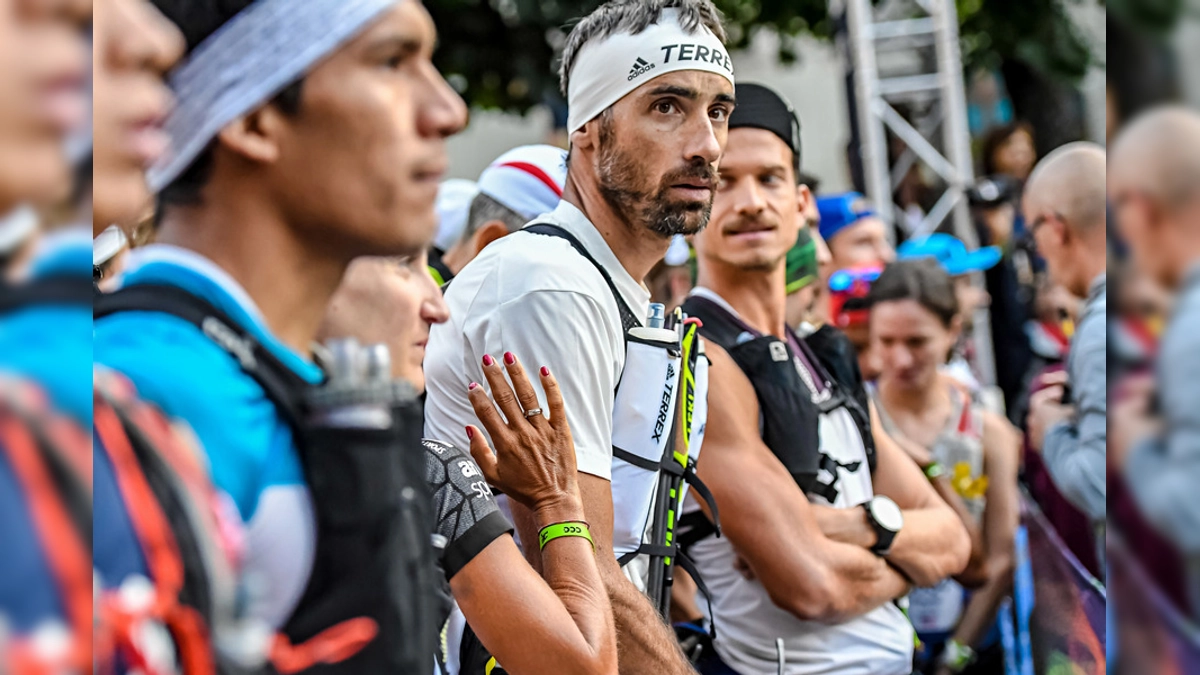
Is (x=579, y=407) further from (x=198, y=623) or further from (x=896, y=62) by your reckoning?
(x=896, y=62)

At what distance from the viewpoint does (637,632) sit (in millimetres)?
2637

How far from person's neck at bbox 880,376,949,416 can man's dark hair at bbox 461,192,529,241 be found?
6.57 ft

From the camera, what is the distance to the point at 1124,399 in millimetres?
934

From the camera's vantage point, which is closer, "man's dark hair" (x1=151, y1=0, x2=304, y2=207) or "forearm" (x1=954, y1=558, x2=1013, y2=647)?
"man's dark hair" (x1=151, y1=0, x2=304, y2=207)

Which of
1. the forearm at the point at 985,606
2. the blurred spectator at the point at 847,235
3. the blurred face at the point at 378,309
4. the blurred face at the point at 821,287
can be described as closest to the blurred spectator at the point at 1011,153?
the blurred spectator at the point at 847,235

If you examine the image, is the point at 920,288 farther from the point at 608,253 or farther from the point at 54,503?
the point at 54,503

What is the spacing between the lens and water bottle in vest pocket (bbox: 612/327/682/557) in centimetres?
273

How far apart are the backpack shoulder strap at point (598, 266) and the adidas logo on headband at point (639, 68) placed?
36 centimetres

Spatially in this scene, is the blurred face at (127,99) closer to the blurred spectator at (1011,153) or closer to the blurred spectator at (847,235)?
the blurred spectator at (847,235)

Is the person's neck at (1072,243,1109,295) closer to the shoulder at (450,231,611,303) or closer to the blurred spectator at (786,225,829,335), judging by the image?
the blurred spectator at (786,225,829,335)

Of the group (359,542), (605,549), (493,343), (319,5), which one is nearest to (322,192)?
(319,5)

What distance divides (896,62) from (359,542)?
927 centimetres

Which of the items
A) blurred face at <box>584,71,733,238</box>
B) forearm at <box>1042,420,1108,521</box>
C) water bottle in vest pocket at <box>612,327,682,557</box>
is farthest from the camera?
forearm at <box>1042,420,1108,521</box>

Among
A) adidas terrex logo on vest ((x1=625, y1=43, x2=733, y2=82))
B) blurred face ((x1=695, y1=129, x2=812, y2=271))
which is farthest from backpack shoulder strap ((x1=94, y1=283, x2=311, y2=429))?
blurred face ((x1=695, y1=129, x2=812, y2=271))
